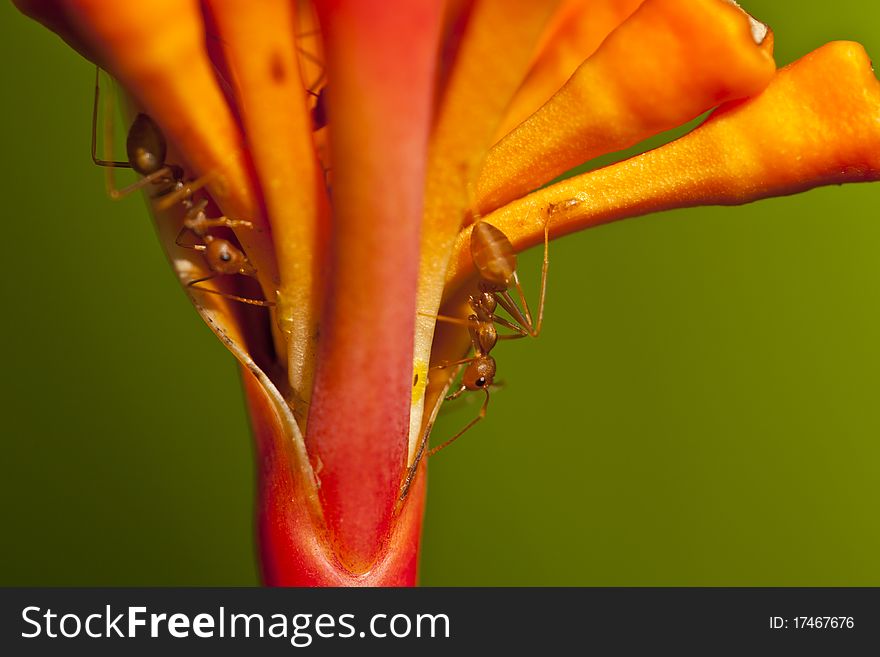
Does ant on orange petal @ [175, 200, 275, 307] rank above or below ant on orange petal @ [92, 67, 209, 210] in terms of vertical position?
below

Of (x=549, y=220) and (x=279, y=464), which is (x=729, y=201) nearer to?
(x=549, y=220)

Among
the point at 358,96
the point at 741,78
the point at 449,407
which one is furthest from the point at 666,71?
the point at 449,407

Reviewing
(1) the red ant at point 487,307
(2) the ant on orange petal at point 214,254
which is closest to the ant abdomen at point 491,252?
(1) the red ant at point 487,307

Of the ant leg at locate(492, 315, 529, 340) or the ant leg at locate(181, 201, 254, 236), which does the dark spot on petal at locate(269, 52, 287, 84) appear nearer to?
the ant leg at locate(181, 201, 254, 236)

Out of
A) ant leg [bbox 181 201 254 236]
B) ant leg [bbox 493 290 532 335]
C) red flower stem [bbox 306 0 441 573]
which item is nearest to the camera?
red flower stem [bbox 306 0 441 573]

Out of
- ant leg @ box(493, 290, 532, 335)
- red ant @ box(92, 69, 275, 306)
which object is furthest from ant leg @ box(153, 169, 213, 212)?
ant leg @ box(493, 290, 532, 335)

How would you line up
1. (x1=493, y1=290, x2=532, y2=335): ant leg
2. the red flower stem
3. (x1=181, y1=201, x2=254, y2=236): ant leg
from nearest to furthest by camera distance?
the red flower stem → (x1=181, y1=201, x2=254, y2=236): ant leg → (x1=493, y1=290, x2=532, y2=335): ant leg

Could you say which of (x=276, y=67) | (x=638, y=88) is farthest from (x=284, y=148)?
(x=638, y=88)
